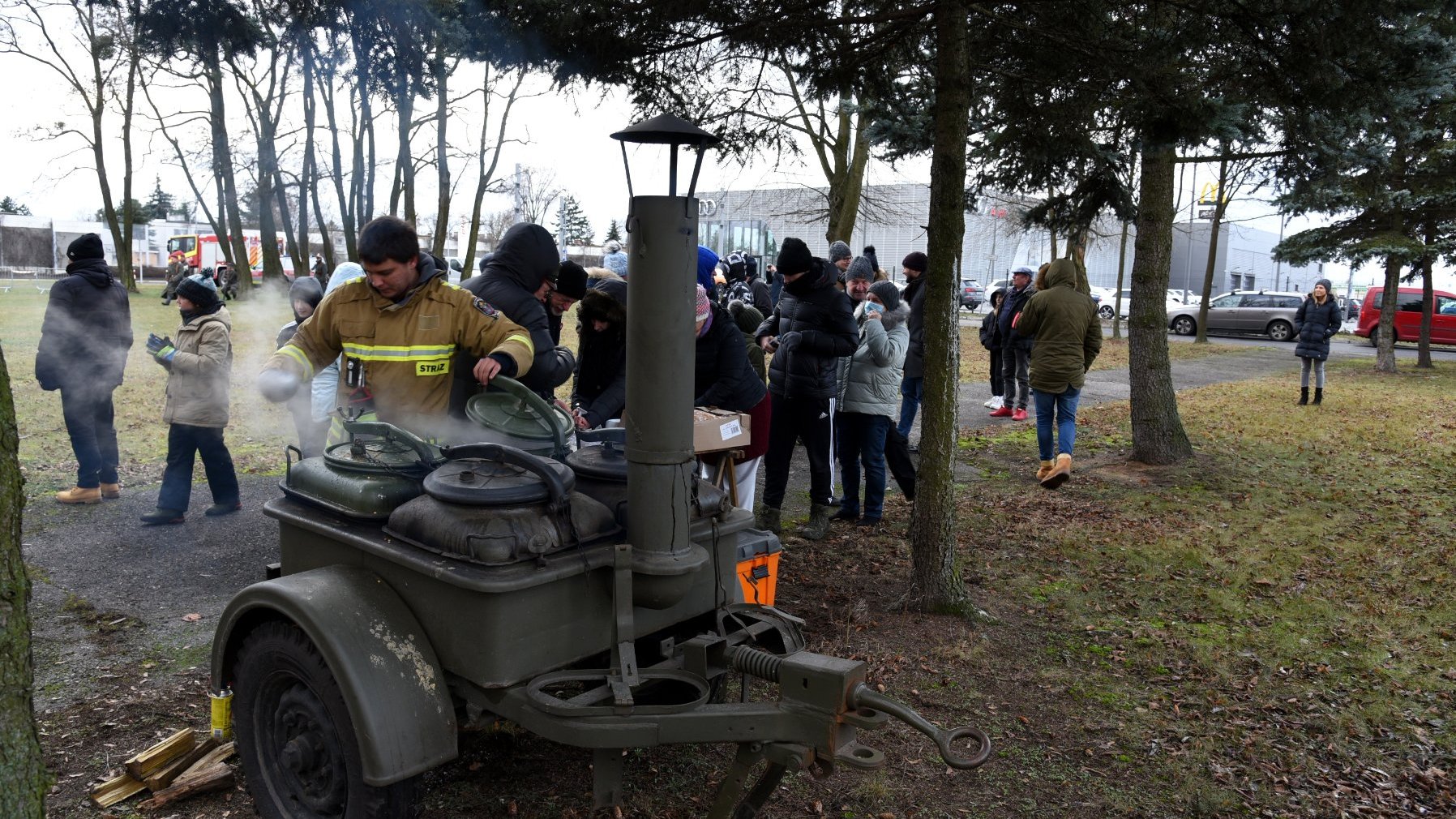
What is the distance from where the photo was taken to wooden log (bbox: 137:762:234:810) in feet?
10.1

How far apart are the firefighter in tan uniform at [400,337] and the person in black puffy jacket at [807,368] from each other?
296 cm

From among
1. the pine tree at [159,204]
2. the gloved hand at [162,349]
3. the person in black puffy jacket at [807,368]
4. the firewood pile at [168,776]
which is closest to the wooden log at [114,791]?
the firewood pile at [168,776]

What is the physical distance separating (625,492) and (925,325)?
91.0 inches

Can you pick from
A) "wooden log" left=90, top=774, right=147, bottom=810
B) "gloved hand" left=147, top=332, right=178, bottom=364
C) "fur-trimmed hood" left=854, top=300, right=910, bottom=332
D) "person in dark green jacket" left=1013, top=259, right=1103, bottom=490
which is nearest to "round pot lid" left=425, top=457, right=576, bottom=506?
"wooden log" left=90, top=774, right=147, bottom=810

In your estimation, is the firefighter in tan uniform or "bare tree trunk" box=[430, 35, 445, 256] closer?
the firefighter in tan uniform

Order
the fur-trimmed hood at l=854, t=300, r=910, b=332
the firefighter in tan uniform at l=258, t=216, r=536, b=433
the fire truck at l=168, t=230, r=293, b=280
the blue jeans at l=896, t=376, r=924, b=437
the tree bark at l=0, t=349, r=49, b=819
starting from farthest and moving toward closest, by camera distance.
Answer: the fire truck at l=168, t=230, r=293, b=280, the blue jeans at l=896, t=376, r=924, b=437, the fur-trimmed hood at l=854, t=300, r=910, b=332, the firefighter in tan uniform at l=258, t=216, r=536, b=433, the tree bark at l=0, t=349, r=49, b=819

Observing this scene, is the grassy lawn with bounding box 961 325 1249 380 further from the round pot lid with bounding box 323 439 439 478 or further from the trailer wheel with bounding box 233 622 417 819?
the trailer wheel with bounding box 233 622 417 819

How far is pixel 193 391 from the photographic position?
236 inches

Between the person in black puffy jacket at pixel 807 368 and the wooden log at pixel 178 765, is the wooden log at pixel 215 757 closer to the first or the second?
the wooden log at pixel 178 765

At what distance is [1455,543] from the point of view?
21.1ft

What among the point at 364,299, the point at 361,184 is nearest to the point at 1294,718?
the point at 364,299

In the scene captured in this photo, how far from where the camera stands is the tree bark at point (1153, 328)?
8.29 m

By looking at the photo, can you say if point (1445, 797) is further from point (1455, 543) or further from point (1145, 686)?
point (1455, 543)

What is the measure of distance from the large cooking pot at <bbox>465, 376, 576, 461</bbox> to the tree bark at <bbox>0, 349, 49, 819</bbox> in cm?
133
